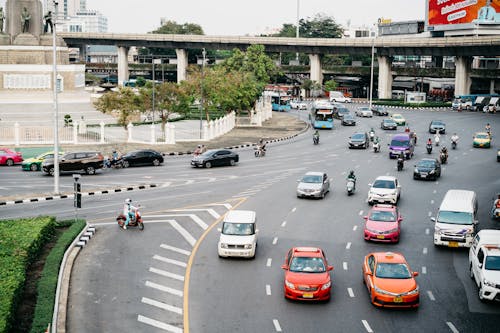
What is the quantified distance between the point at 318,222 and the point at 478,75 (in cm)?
10163

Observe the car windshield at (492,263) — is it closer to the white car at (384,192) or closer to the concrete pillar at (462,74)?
the white car at (384,192)

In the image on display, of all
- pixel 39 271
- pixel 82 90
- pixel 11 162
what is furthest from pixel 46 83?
pixel 39 271

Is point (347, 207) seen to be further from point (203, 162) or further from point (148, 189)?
point (203, 162)

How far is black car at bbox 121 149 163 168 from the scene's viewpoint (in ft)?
176

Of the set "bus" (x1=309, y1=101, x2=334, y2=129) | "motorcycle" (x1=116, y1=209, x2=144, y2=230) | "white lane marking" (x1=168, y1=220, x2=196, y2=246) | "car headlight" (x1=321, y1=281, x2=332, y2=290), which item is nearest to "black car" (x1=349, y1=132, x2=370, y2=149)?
"bus" (x1=309, y1=101, x2=334, y2=129)

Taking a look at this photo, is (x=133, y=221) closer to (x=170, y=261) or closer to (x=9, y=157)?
(x=170, y=261)

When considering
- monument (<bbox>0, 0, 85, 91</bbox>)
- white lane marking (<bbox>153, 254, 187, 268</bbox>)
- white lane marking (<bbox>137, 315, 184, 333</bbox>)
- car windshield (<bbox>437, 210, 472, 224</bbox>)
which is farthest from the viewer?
monument (<bbox>0, 0, 85, 91</bbox>)

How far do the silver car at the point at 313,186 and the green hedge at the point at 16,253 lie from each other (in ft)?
51.3

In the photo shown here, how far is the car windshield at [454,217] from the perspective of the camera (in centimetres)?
3127

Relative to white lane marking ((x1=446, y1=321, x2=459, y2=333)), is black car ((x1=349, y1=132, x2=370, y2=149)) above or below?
above

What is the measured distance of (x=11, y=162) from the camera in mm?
53406

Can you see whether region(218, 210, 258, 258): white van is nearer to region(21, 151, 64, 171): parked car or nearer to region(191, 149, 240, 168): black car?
region(191, 149, 240, 168): black car

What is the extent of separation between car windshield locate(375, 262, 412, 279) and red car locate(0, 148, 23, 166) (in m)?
36.7

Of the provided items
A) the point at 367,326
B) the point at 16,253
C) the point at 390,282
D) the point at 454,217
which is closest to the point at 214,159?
the point at 454,217
